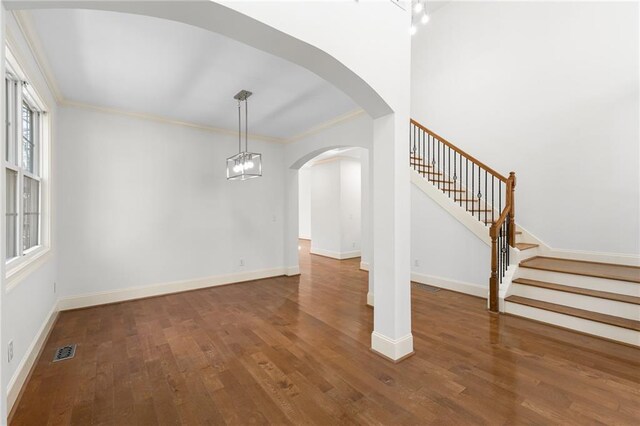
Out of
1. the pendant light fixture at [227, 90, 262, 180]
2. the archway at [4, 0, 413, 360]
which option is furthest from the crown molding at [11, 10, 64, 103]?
the pendant light fixture at [227, 90, 262, 180]

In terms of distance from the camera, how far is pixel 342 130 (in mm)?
4590

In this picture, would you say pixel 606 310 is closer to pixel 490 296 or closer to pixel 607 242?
pixel 490 296

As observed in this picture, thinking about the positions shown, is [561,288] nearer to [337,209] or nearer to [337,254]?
[337,254]

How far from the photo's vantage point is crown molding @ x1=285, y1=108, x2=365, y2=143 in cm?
430

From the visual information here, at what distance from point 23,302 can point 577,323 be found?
221 inches

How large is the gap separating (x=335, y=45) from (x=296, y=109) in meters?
2.20

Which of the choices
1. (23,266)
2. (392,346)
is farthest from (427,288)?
(23,266)

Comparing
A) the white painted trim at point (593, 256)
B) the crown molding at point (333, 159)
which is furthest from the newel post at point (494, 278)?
the crown molding at point (333, 159)

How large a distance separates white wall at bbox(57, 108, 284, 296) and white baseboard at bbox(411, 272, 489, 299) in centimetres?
304

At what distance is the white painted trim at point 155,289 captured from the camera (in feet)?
13.2

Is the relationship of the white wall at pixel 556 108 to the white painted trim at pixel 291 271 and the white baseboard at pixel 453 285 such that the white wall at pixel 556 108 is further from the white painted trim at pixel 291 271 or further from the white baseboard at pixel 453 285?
the white painted trim at pixel 291 271

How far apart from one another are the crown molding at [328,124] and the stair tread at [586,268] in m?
3.34

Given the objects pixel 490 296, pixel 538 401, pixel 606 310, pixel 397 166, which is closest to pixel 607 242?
pixel 606 310

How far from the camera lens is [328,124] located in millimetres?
4812
